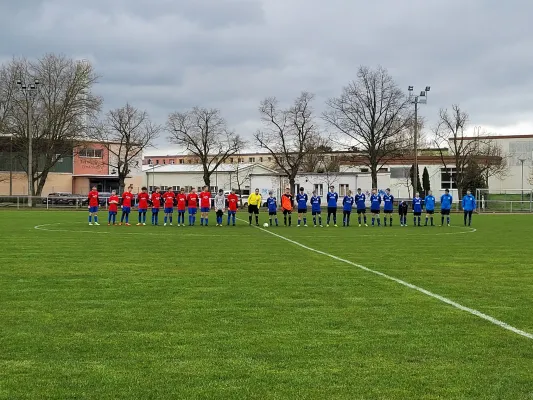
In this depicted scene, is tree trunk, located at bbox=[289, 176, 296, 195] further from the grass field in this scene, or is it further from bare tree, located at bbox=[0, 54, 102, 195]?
the grass field

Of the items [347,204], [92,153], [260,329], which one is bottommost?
[260,329]

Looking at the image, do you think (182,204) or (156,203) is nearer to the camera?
(182,204)

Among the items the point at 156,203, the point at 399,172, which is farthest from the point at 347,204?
the point at 399,172

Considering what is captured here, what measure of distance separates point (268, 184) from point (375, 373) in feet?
213

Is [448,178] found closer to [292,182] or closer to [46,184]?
[292,182]

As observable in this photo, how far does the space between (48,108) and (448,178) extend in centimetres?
4717

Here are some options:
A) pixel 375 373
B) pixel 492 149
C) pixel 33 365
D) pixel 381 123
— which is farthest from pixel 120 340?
pixel 492 149

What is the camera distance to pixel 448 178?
83.2 metres

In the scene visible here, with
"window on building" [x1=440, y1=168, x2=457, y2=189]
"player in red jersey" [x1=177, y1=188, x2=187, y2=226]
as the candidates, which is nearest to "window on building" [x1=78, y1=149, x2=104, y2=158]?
"window on building" [x1=440, y1=168, x2=457, y2=189]

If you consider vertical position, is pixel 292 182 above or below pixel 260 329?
above

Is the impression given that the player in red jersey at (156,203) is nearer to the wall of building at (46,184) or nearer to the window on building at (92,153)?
the wall of building at (46,184)

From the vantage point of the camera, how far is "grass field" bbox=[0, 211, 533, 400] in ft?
19.3

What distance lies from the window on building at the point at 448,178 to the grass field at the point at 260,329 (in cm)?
6724

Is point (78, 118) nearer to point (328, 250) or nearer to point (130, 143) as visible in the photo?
point (130, 143)
